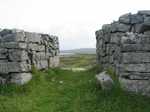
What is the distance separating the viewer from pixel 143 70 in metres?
11.6

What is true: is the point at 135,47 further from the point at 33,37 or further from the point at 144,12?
the point at 33,37

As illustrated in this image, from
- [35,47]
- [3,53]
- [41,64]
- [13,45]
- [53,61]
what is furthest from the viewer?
[53,61]

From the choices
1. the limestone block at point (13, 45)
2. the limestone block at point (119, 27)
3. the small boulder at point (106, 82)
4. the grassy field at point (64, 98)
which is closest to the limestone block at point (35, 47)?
the limestone block at point (13, 45)

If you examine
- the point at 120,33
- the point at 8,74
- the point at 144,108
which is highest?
the point at 120,33

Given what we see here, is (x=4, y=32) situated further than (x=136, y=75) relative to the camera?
Yes

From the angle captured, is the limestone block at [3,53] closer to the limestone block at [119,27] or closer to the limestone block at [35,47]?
the limestone block at [35,47]

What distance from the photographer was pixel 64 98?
12.1m

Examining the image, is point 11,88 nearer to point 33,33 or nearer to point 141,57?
point 33,33

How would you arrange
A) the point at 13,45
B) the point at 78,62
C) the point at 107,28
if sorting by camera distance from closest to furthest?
1. the point at 13,45
2. the point at 107,28
3. the point at 78,62

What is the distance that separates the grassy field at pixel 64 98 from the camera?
35.7ft

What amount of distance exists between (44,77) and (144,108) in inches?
240

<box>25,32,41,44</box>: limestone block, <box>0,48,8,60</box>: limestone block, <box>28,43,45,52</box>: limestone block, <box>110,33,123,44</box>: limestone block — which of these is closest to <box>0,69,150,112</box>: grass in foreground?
<box>28,43,45,52</box>: limestone block

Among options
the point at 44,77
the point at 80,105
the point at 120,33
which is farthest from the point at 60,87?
the point at 120,33

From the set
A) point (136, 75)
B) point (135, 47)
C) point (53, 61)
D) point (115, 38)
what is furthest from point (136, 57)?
point (53, 61)
